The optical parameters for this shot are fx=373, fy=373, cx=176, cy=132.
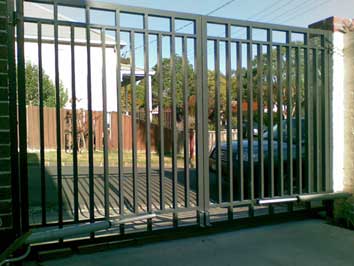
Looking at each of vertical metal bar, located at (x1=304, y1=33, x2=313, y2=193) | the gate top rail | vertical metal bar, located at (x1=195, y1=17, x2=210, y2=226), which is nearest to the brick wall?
the gate top rail

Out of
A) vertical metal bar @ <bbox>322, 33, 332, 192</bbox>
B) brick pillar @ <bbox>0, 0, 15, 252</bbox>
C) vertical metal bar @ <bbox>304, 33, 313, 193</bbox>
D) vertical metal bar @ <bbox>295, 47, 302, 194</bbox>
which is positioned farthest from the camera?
vertical metal bar @ <bbox>322, 33, 332, 192</bbox>

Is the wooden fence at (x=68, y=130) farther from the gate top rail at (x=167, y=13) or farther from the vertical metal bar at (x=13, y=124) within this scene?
the vertical metal bar at (x=13, y=124)

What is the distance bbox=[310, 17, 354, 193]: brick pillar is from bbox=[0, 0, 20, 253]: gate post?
12.5 ft

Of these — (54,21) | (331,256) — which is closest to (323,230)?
(331,256)

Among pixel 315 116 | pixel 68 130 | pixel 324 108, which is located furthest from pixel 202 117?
pixel 68 130

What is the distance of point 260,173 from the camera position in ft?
14.5

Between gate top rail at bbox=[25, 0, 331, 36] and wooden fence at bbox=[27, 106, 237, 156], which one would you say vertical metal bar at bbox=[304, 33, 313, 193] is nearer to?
gate top rail at bbox=[25, 0, 331, 36]

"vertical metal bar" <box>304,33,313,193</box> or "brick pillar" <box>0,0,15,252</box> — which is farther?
"vertical metal bar" <box>304,33,313,193</box>

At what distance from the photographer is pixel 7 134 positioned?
321 cm

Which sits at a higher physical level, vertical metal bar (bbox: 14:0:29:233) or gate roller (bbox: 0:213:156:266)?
vertical metal bar (bbox: 14:0:29:233)

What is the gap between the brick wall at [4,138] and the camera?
10.4 feet

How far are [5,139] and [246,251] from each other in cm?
A: 255

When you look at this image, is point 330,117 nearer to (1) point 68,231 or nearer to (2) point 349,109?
(2) point 349,109

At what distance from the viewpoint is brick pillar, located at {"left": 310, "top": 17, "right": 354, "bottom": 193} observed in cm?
482
